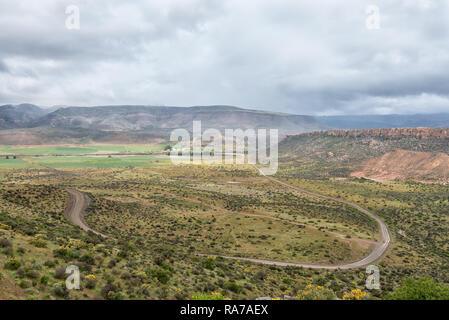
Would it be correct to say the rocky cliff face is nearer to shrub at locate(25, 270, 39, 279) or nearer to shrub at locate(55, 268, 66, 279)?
shrub at locate(55, 268, 66, 279)

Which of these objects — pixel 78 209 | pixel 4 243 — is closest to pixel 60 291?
pixel 4 243

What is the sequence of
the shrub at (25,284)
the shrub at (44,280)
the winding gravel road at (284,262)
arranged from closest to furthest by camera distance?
the shrub at (25,284) → the shrub at (44,280) → the winding gravel road at (284,262)

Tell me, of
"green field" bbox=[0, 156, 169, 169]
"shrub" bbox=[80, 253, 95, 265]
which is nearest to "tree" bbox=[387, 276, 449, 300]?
"shrub" bbox=[80, 253, 95, 265]

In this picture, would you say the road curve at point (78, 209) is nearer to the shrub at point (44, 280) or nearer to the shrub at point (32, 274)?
the shrub at point (32, 274)

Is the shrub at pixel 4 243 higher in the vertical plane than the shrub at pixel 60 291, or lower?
higher

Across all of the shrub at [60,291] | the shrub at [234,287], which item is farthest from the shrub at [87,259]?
the shrub at [234,287]
